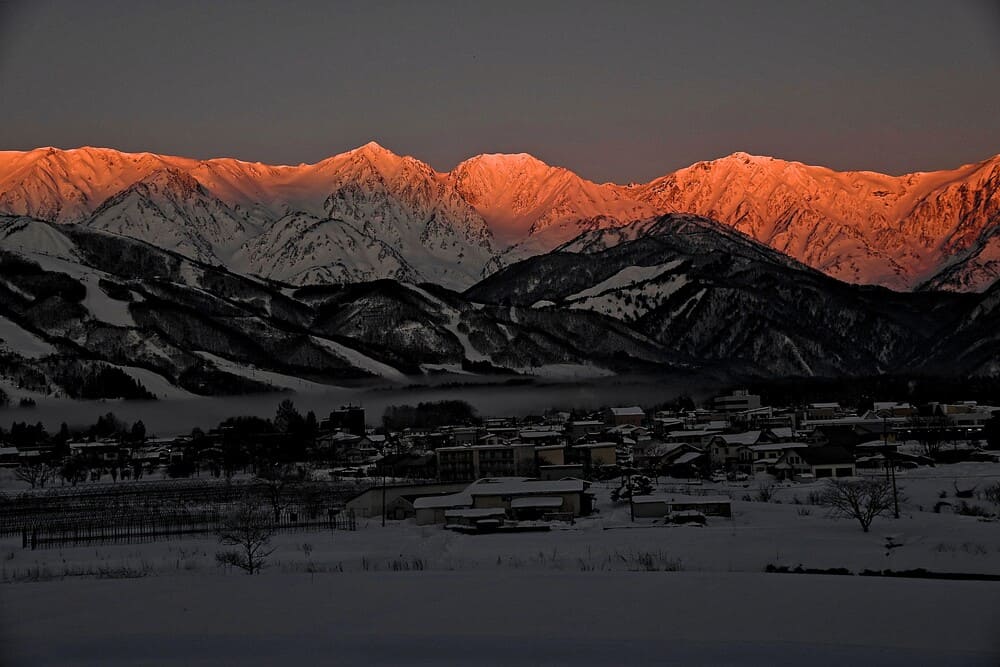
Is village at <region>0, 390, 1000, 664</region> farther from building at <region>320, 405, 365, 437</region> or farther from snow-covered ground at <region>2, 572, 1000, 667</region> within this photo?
building at <region>320, 405, 365, 437</region>

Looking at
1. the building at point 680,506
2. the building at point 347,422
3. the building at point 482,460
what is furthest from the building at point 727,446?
the building at point 347,422

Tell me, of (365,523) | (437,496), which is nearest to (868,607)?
(365,523)

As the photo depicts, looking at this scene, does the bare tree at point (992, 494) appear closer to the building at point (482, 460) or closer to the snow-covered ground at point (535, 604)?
the snow-covered ground at point (535, 604)

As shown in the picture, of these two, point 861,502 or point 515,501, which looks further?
point 515,501

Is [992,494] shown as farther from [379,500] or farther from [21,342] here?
[21,342]

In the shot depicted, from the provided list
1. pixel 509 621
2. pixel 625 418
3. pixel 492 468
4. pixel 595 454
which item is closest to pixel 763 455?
pixel 595 454

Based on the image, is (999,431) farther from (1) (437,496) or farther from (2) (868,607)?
(2) (868,607)
